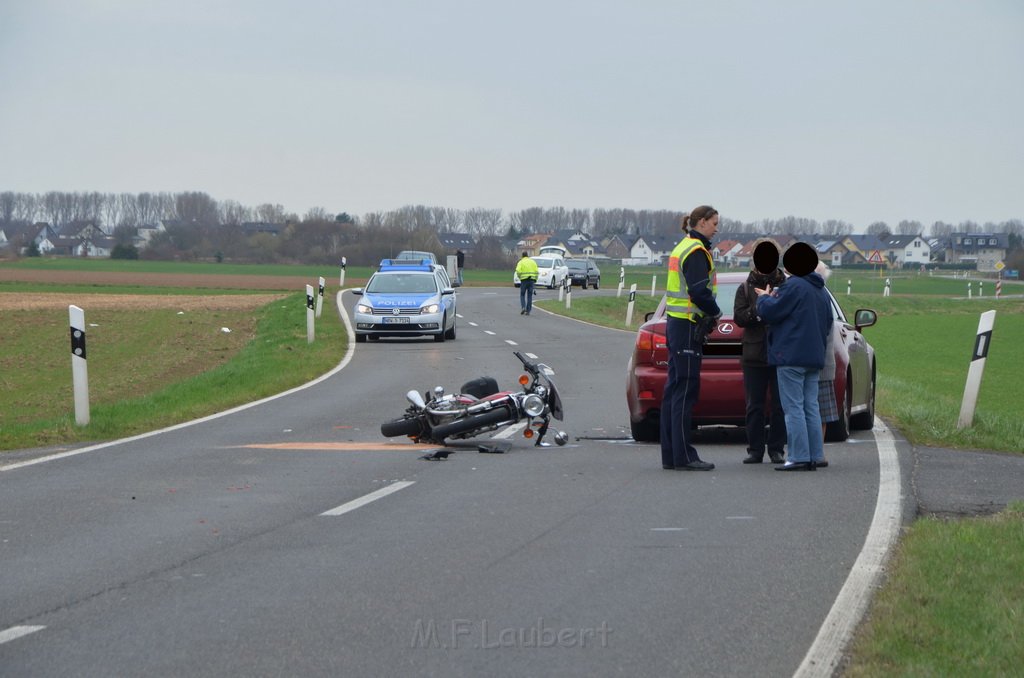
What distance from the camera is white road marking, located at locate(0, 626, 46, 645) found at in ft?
17.9

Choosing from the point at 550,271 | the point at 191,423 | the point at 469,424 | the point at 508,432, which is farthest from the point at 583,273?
the point at 469,424

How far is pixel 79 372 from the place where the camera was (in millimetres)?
14289

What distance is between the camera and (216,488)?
9781 millimetres

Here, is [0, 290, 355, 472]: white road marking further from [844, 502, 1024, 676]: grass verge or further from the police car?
[844, 502, 1024, 676]: grass verge

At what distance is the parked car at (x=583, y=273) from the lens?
6981 centimetres

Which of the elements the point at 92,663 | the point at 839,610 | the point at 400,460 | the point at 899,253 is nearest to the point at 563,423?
the point at 400,460

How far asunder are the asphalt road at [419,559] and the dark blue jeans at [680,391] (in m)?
0.21

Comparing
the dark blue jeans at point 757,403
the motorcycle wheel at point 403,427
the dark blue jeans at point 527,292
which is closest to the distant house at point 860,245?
the dark blue jeans at point 527,292

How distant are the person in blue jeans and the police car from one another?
18.2 metres

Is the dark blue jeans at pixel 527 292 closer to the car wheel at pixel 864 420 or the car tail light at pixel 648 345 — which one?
the car wheel at pixel 864 420

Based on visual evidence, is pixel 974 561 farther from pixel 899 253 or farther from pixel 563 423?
pixel 899 253

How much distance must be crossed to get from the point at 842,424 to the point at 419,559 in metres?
6.21

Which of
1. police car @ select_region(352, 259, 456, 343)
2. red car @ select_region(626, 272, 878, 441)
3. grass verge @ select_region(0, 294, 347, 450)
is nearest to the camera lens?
red car @ select_region(626, 272, 878, 441)

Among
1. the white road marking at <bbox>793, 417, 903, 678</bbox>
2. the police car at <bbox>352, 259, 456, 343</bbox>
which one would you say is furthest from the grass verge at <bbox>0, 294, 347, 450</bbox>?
the white road marking at <bbox>793, 417, 903, 678</bbox>
